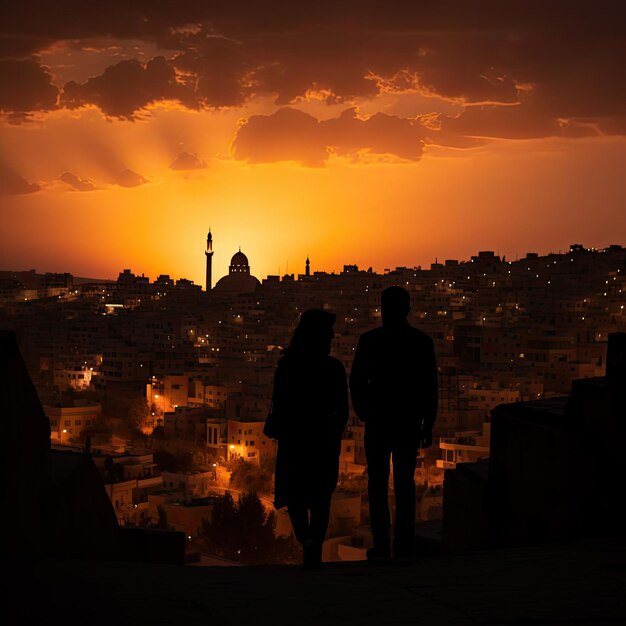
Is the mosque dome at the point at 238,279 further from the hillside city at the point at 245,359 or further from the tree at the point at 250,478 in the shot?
the tree at the point at 250,478

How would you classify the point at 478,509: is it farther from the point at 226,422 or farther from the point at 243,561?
the point at 226,422

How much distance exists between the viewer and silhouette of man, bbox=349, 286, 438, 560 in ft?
18.0

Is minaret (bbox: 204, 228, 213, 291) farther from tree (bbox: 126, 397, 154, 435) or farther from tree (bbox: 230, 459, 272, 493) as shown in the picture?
tree (bbox: 230, 459, 272, 493)

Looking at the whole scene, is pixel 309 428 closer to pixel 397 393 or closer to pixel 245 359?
pixel 397 393

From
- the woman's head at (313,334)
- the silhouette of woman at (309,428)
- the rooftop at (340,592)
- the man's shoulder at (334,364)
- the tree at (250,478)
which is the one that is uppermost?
the woman's head at (313,334)

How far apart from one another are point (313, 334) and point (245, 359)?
6825 cm

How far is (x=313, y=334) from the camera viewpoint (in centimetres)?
522

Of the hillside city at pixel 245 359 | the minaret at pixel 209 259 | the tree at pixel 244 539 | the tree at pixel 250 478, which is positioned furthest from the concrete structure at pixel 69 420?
the minaret at pixel 209 259

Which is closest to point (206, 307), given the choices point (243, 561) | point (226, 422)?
point (226, 422)

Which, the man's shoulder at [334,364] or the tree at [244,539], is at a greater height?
the man's shoulder at [334,364]

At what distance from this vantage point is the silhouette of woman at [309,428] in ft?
17.3

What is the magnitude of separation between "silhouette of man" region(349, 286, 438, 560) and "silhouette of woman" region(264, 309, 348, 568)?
209 mm

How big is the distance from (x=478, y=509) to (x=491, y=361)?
60.1 m

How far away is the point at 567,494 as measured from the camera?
658cm
